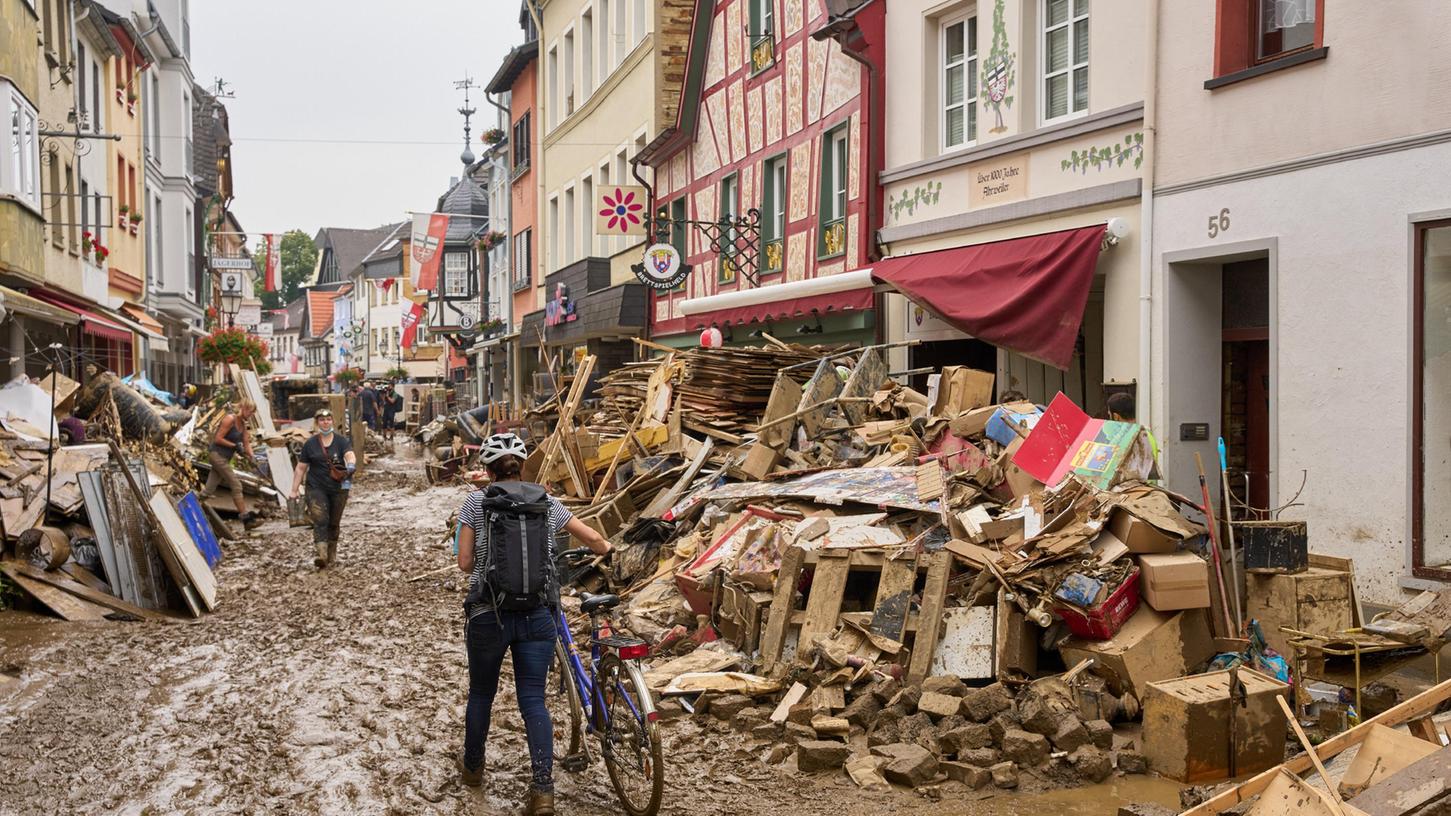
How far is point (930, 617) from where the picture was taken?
7914mm

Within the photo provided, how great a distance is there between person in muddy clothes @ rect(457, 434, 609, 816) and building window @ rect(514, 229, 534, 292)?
1270 inches

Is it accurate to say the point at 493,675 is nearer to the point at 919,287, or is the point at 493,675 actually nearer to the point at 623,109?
the point at 919,287

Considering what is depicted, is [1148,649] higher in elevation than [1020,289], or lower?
lower

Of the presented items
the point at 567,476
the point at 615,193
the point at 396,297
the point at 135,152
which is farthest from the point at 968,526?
the point at 396,297

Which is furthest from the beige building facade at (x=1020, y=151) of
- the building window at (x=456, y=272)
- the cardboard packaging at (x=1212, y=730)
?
the building window at (x=456, y=272)

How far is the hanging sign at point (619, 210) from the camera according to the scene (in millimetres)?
25078

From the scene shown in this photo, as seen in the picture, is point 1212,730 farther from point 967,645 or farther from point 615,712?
point 615,712

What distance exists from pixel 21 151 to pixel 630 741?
15.4 meters

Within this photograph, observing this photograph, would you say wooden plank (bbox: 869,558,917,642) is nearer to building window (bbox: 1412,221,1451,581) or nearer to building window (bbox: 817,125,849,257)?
building window (bbox: 1412,221,1451,581)

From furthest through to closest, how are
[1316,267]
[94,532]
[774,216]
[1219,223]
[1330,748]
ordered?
[774,216] < [94,532] < [1219,223] < [1316,267] < [1330,748]

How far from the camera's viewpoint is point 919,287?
1405 cm


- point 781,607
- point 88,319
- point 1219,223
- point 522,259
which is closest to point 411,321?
point 522,259

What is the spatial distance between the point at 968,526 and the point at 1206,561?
1.65 metres

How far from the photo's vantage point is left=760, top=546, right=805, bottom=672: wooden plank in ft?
27.3
